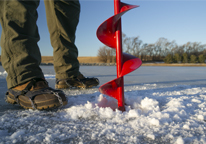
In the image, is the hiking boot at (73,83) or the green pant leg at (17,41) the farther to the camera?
the hiking boot at (73,83)

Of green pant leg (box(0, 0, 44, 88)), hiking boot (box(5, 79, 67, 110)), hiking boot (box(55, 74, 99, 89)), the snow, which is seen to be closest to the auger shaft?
the snow

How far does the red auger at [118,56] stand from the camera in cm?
82

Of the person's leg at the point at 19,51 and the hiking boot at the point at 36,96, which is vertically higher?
the person's leg at the point at 19,51

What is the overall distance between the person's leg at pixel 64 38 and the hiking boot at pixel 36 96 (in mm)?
675

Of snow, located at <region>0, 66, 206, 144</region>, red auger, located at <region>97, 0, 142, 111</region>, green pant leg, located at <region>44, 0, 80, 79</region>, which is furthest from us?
green pant leg, located at <region>44, 0, 80, 79</region>

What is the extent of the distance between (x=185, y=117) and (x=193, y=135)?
214mm

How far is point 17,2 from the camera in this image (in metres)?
1.01

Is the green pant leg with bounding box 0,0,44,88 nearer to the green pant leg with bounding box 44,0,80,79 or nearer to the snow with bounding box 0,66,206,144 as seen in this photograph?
the snow with bounding box 0,66,206,144

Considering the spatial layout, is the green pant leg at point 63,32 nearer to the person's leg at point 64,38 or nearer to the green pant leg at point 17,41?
the person's leg at point 64,38

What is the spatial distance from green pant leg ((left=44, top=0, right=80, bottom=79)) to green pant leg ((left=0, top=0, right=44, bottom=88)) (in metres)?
0.64

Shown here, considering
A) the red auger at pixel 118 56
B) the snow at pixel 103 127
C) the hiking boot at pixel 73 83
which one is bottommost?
the snow at pixel 103 127

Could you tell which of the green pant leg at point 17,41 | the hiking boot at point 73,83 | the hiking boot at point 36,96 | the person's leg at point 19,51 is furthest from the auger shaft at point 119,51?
the hiking boot at point 73,83

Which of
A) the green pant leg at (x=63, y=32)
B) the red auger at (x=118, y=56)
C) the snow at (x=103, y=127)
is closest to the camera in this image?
the snow at (x=103, y=127)

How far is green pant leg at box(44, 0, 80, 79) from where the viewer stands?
1.67 m
